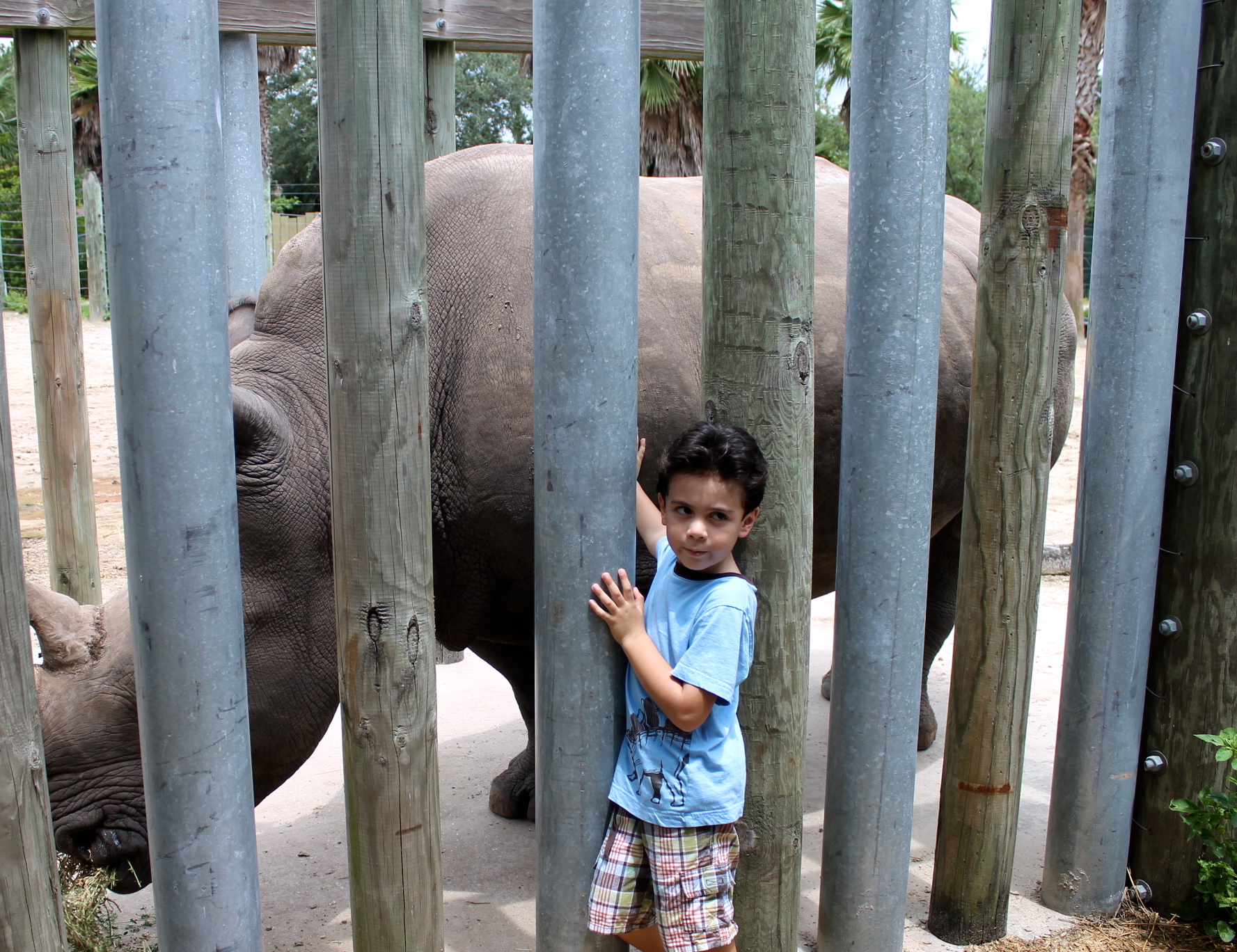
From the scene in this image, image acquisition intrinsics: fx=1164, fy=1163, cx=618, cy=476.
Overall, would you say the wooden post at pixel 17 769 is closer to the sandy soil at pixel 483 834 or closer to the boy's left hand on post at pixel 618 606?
the boy's left hand on post at pixel 618 606

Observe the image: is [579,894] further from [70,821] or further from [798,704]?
[70,821]

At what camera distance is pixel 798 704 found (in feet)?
8.03

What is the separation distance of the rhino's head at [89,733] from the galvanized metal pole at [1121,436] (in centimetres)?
235

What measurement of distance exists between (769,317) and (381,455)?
798 mm

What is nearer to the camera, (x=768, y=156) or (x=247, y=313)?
(x=768, y=156)

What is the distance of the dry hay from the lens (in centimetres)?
301

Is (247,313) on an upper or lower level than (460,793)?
upper

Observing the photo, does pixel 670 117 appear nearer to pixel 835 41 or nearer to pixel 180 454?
pixel 835 41

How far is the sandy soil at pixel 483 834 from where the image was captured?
321 centimetres

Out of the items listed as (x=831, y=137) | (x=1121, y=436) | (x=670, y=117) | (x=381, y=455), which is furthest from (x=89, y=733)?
(x=831, y=137)

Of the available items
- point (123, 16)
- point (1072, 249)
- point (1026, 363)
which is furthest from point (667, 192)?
point (1072, 249)

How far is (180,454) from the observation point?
188 cm

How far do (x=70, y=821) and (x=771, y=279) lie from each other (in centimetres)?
195

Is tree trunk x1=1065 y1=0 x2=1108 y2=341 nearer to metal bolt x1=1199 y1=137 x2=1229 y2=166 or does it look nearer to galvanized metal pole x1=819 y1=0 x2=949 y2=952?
metal bolt x1=1199 y1=137 x2=1229 y2=166
